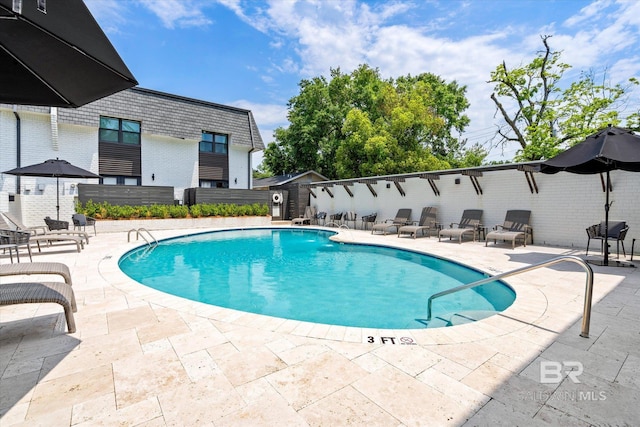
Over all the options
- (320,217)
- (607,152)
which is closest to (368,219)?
(320,217)

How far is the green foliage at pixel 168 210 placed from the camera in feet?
41.6

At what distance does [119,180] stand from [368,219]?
12895 millimetres

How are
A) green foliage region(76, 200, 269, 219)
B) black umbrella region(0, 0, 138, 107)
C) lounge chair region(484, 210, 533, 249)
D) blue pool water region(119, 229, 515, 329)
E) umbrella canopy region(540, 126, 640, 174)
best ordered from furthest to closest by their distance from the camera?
green foliage region(76, 200, 269, 219) → lounge chair region(484, 210, 533, 249) → umbrella canopy region(540, 126, 640, 174) → blue pool water region(119, 229, 515, 329) → black umbrella region(0, 0, 138, 107)

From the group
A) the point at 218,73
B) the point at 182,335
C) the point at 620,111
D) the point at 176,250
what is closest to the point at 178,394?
the point at 182,335

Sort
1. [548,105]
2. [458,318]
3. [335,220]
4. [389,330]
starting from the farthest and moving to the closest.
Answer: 1. [548,105]
2. [335,220]
3. [458,318]
4. [389,330]

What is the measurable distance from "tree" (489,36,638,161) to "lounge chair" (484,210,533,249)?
42.8ft

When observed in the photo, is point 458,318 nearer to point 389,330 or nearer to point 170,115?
point 389,330

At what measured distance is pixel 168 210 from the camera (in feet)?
47.1

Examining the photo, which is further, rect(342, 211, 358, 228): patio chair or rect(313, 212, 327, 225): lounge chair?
rect(313, 212, 327, 225): lounge chair

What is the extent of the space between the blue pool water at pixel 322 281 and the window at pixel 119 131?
28.2 ft

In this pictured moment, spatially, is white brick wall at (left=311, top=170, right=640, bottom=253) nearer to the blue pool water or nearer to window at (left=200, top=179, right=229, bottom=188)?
the blue pool water

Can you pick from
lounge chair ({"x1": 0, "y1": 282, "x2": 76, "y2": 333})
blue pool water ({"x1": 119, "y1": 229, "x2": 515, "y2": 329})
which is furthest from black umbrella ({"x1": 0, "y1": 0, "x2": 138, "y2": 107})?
blue pool water ({"x1": 119, "y1": 229, "x2": 515, "y2": 329})

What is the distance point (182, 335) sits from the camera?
117 inches

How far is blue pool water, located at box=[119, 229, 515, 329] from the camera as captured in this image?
15.3ft
